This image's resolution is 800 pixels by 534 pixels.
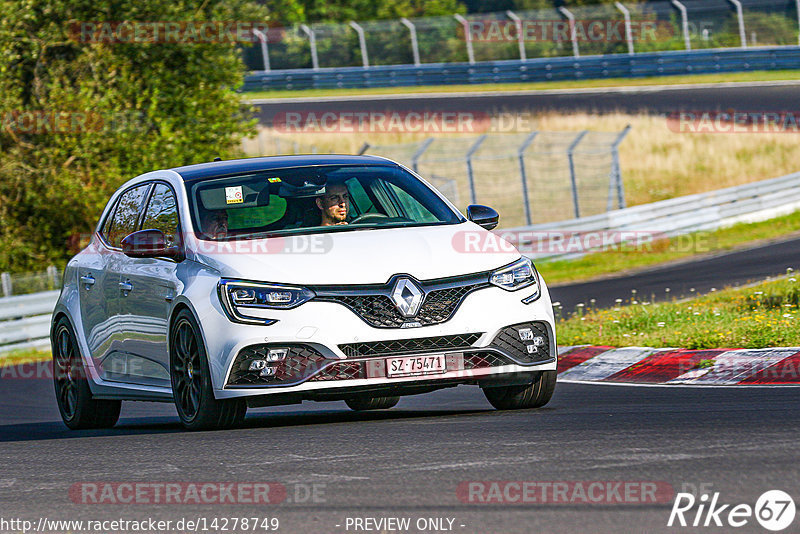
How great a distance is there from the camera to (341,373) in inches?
318

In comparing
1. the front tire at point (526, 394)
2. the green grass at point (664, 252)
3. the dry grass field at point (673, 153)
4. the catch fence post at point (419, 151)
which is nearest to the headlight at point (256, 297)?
the front tire at point (526, 394)

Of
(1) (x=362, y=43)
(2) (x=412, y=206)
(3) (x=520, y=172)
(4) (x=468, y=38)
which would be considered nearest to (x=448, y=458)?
Result: (2) (x=412, y=206)

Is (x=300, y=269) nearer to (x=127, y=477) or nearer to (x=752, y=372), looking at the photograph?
(x=127, y=477)

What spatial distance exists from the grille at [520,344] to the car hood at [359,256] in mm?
397

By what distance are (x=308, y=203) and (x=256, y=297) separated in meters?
1.22

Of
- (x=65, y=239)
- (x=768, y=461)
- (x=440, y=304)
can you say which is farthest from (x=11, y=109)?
(x=768, y=461)

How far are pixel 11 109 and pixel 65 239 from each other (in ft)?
8.76

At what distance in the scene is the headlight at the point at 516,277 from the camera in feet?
27.6

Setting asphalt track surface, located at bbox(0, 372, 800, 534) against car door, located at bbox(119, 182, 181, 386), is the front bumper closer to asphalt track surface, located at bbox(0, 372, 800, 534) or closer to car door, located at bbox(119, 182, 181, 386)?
asphalt track surface, located at bbox(0, 372, 800, 534)

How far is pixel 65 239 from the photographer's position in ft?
89.0

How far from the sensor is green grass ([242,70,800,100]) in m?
44.3
